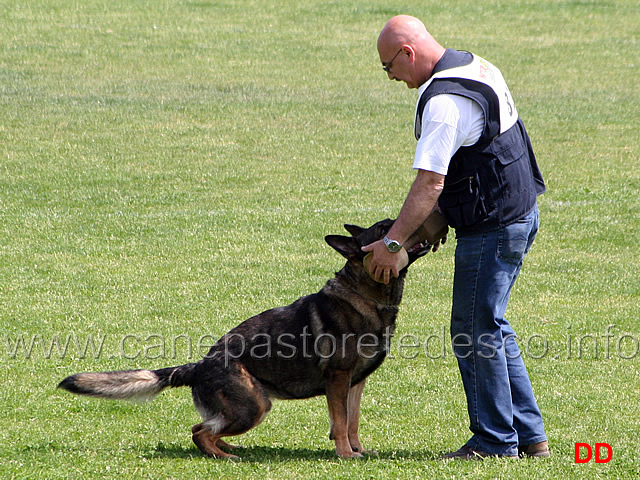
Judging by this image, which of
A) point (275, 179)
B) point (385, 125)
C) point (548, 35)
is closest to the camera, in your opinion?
point (275, 179)

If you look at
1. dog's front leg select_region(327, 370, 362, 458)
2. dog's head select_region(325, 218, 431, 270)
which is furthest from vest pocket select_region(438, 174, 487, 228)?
dog's front leg select_region(327, 370, 362, 458)

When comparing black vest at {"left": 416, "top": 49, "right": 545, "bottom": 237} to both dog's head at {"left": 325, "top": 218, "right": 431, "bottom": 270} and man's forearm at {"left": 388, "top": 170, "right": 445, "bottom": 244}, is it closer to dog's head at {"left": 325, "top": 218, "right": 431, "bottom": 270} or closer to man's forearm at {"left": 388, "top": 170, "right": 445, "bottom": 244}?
man's forearm at {"left": 388, "top": 170, "right": 445, "bottom": 244}

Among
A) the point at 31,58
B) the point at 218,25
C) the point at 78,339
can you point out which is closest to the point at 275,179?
the point at 78,339

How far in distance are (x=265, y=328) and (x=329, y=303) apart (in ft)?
1.42

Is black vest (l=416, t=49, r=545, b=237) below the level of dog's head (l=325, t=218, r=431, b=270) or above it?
above

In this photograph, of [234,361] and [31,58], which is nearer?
[234,361]

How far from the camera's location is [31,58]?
67.3 ft

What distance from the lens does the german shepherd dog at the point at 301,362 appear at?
4.77 metres

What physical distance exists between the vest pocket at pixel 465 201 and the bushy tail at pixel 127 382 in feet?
6.14

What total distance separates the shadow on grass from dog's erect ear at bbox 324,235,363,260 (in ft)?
4.01

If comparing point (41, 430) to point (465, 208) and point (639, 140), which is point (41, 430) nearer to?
point (465, 208)

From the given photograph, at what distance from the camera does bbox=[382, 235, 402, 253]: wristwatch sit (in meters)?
4.38

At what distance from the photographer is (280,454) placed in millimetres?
4898

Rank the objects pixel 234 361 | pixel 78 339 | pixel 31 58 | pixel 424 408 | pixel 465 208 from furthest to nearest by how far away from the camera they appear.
Result: pixel 31 58 < pixel 78 339 < pixel 424 408 < pixel 234 361 < pixel 465 208
